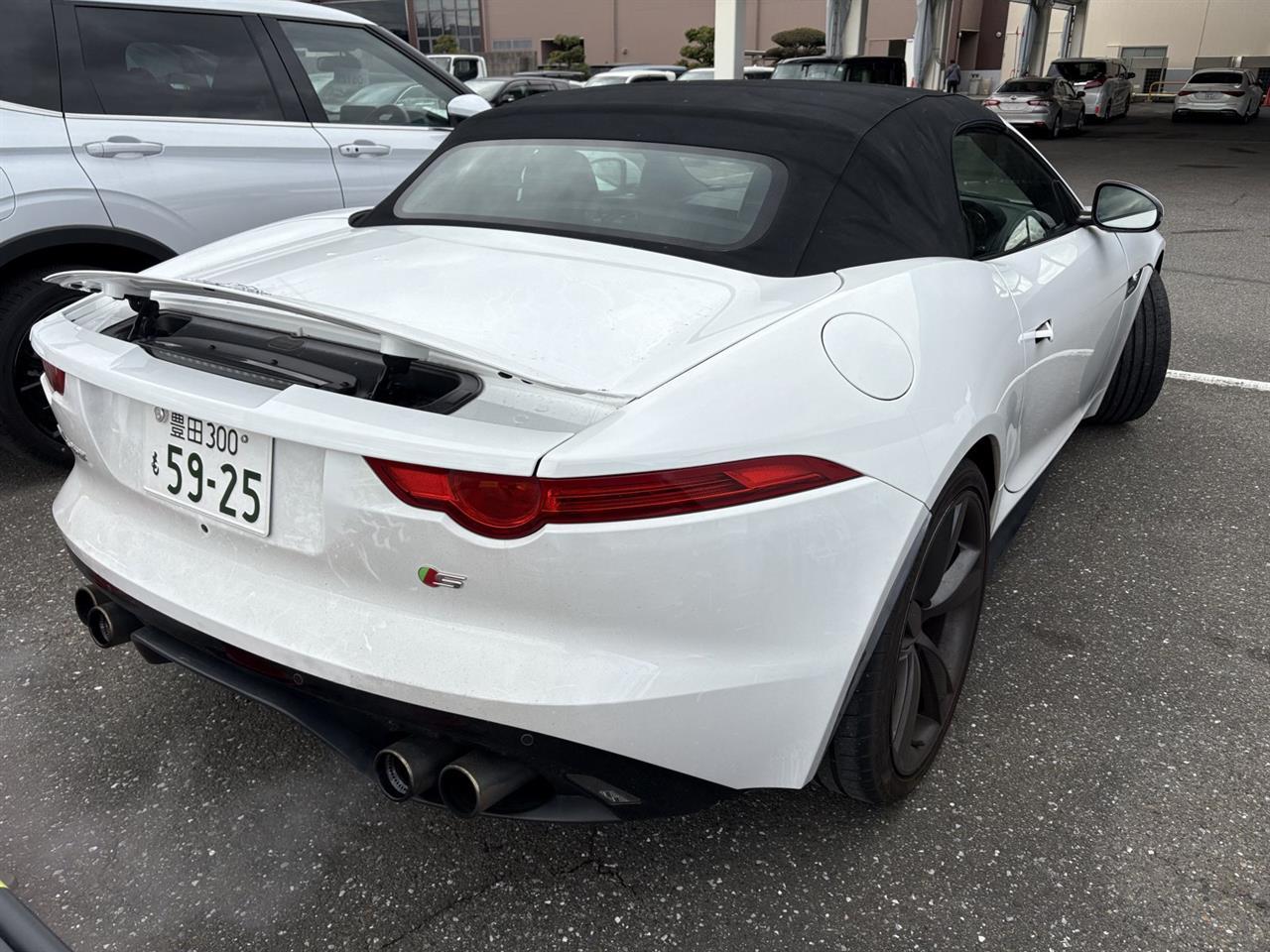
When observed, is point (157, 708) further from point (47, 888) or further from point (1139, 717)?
point (1139, 717)

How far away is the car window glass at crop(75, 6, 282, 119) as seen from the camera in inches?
156

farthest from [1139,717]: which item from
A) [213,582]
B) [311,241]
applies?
[311,241]

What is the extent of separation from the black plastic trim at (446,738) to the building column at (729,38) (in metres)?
20.0

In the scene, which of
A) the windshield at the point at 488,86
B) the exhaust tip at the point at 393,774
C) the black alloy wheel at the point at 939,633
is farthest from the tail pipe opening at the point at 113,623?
the windshield at the point at 488,86

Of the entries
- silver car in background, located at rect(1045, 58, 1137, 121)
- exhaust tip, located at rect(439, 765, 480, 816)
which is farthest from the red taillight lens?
silver car in background, located at rect(1045, 58, 1137, 121)

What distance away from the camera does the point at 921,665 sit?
2.17 metres

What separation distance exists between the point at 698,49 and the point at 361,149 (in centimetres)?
5360

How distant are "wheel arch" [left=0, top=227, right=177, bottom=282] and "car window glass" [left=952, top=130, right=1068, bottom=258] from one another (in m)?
3.11

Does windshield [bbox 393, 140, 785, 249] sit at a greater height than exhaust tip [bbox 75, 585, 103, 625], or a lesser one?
greater

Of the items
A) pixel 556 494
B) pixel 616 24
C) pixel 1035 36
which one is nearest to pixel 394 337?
pixel 556 494

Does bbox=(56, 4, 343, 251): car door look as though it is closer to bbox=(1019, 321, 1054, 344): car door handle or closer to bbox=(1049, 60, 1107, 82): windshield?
bbox=(1019, 321, 1054, 344): car door handle

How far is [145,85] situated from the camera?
4.06m

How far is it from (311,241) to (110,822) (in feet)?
4.77

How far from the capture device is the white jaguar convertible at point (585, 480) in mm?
1524
